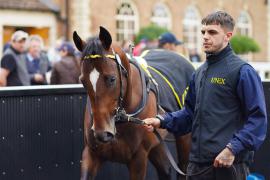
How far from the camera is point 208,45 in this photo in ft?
16.1

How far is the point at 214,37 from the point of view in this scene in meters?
4.91

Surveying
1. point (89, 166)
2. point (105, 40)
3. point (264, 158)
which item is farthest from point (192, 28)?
point (105, 40)

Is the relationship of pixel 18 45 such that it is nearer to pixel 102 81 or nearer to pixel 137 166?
pixel 137 166

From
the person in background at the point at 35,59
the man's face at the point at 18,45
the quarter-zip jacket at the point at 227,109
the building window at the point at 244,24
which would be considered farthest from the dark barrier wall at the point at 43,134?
the building window at the point at 244,24

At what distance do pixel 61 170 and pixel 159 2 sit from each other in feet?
85.4

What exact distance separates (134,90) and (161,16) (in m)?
26.8

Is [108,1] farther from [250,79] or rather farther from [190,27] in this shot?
[250,79]

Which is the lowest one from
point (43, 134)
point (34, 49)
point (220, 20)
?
point (43, 134)

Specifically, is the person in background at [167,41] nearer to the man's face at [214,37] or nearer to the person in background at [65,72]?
the person in background at [65,72]

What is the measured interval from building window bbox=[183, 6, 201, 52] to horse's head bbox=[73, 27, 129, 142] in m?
28.2

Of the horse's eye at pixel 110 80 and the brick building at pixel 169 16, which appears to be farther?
the brick building at pixel 169 16

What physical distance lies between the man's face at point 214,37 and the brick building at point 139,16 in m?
19.6

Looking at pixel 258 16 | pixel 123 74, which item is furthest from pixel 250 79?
pixel 258 16

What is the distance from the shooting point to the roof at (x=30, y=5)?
25.7m
